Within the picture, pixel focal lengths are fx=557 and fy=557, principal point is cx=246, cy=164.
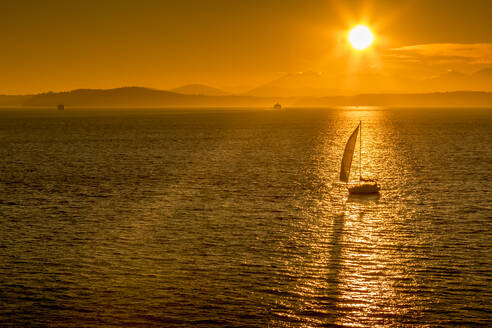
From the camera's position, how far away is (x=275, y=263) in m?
48.6

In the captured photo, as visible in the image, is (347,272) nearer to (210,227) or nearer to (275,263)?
(275,263)

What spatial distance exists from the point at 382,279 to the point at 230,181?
5542 cm

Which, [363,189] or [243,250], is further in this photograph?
[363,189]

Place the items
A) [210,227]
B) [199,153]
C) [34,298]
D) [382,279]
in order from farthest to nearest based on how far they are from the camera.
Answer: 1. [199,153]
2. [210,227]
3. [382,279]
4. [34,298]

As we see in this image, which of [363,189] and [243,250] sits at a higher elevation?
[363,189]

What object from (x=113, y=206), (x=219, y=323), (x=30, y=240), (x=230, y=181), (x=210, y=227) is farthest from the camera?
(x=230, y=181)

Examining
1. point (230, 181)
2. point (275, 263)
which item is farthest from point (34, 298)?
point (230, 181)

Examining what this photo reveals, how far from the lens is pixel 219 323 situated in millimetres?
36281

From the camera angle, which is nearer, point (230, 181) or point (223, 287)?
point (223, 287)

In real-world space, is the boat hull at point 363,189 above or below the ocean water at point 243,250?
above

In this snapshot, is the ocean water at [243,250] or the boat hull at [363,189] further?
the boat hull at [363,189]

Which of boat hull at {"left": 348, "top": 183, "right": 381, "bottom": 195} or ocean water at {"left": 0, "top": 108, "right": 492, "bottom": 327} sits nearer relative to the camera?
ocean water at {"left": 0, "top": 108, "right": 492, "bottom": 327}

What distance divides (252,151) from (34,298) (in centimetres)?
12098

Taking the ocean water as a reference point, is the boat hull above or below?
Answer: above
